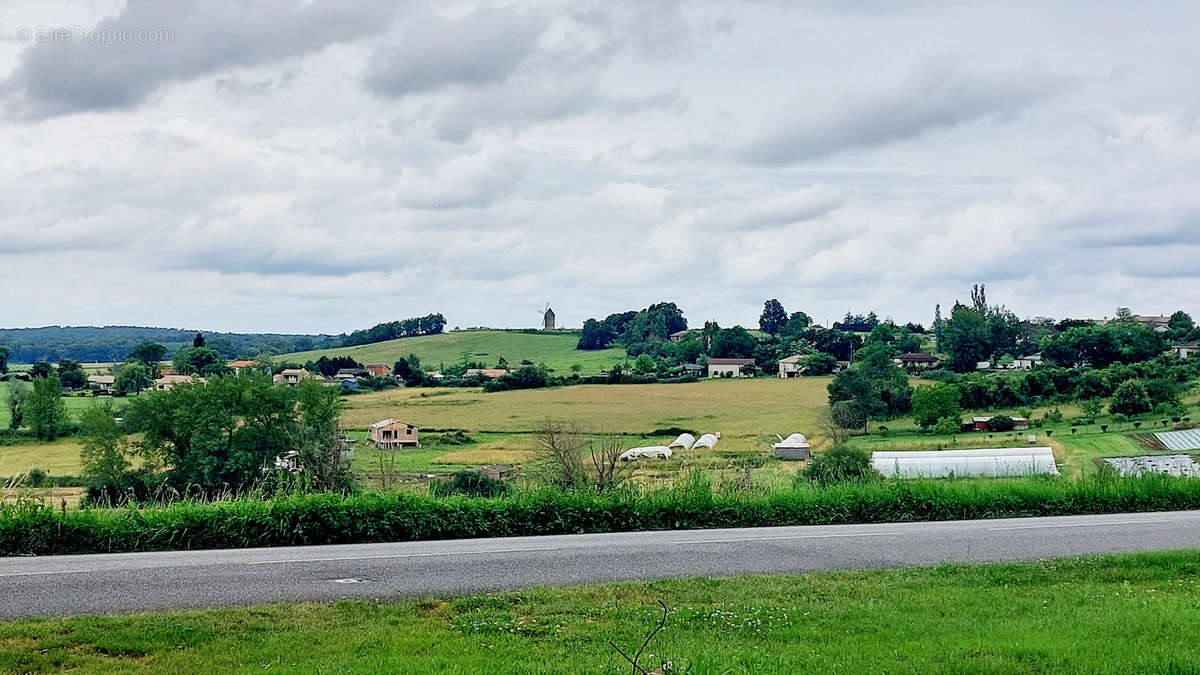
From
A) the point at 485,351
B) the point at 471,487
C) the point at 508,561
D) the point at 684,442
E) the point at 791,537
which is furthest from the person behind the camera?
the point at 485,351

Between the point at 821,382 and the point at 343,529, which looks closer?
the point at 343,529

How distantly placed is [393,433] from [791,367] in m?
50.7

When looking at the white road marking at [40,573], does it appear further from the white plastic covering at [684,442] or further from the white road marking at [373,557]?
the white plastic covering at [684,442]

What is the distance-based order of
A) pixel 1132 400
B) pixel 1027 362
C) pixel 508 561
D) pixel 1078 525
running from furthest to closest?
1. pixel 1027 362
2. pixel 1132 400
3. pixel 1078 525
4. pixel 508 561

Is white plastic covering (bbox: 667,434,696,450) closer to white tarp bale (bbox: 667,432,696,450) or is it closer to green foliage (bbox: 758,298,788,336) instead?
white tarp bale (bbox: 667,432,696,450)

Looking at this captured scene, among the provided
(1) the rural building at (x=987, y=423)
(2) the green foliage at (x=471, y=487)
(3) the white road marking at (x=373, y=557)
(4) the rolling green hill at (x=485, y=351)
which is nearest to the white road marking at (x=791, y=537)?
(3) the white road marking at (x=373, y=557)

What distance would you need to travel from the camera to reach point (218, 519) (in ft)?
40.7

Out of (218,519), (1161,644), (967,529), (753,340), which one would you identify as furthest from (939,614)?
(753,340)

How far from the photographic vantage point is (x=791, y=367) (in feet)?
335

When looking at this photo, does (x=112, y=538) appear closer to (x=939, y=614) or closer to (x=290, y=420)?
(x=939, y=614)

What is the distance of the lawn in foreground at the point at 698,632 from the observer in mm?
6953

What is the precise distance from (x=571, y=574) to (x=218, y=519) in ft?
15.2

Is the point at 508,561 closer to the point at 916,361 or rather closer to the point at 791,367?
the point at 916,361

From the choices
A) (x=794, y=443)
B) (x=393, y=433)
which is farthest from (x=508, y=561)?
(x=393, y=433)
